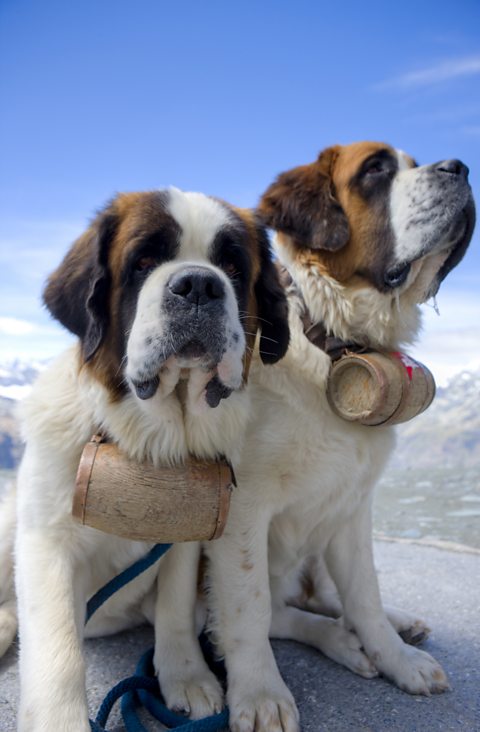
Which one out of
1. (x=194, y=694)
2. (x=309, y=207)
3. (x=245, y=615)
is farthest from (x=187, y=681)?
(x=309, y=207)

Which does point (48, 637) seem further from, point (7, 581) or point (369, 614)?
point (369, 614)

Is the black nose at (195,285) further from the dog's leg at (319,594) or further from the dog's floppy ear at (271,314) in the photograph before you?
the dog's leg at (319,594)

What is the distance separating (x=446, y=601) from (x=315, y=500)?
1.42 m

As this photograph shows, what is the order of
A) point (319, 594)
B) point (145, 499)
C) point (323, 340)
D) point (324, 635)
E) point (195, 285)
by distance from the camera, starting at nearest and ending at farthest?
point (195, 285), point (145, 499), point (323, 340), point (324, 635), point (319, 594)

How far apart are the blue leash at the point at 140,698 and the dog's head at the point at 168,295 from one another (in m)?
0.55

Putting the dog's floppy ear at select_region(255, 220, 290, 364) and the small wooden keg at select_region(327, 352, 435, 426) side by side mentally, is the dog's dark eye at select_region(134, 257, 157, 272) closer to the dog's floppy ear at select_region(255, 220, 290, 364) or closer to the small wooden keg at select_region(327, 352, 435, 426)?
the dog's floppy ear at select_region(255, 220, 290, 364)

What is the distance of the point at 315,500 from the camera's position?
2.11 meters

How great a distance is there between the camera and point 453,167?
2.31 m

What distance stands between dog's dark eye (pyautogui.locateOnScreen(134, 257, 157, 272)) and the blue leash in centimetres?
83

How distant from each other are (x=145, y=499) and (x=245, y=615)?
0.51 metres

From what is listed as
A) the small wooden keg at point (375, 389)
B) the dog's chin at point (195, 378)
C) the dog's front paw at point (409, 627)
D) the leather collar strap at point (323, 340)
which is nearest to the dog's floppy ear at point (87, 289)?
the dog's chin at point (195, 378)

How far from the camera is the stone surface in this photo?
192 cm

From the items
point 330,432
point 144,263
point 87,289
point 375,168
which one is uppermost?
point 375,168

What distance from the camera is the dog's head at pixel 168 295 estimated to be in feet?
5.39
